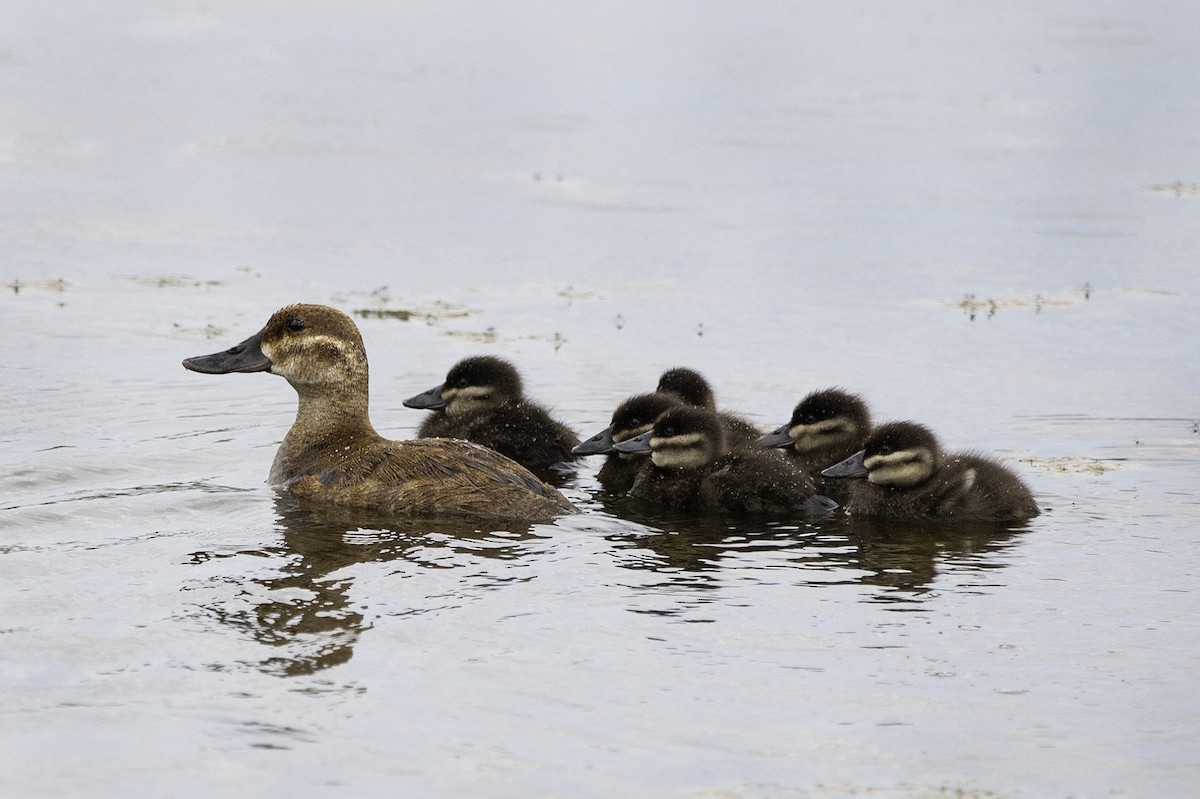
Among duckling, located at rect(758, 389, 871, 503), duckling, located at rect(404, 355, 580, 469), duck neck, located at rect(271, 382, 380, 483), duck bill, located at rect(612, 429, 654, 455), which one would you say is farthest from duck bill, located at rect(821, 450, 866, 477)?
duck neck, located at rect(271, 382, 380, 483)

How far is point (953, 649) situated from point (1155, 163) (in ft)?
48.9

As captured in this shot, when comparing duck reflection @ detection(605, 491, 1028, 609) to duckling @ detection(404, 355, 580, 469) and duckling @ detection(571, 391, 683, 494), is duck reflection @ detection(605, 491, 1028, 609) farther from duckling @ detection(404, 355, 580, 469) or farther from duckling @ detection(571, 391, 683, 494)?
duckling @ detection(404, 355, 580, 469)

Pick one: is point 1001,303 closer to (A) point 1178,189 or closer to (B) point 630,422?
(B) point 630,422

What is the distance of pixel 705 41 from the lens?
28.1 meters

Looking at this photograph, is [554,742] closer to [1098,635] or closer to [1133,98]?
[1098,635]

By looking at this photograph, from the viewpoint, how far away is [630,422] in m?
8.86

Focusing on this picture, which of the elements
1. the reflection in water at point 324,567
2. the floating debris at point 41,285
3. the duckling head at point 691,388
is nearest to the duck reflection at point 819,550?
the reflection in water at point 324,567

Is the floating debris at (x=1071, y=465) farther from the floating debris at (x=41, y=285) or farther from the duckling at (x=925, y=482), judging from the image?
the floating debris at (x=41, y=285)

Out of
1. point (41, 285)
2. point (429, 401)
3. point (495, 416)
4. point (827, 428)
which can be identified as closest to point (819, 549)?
point (827, 428)

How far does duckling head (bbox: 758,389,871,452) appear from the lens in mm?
8961

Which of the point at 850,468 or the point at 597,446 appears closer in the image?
the point at 850,468

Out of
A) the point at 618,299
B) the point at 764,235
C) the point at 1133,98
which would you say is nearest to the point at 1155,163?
the point at 1133,98

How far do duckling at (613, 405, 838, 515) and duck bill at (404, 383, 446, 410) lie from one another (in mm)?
1376

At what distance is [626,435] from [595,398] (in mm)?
1738
